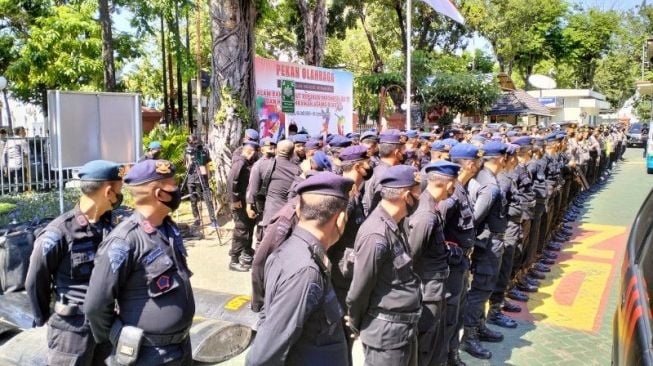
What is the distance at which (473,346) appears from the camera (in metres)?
4.68

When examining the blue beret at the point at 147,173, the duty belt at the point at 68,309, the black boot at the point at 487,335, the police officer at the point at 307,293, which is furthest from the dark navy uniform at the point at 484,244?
the duty belt at the point at 68,309

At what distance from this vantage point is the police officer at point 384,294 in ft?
9.70

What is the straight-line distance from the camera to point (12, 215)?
742 centimetres

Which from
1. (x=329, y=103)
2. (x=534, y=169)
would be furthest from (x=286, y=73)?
(x=534, y=169)

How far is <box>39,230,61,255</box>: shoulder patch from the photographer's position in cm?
307

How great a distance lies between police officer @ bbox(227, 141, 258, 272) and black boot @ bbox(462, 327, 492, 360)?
3.40m

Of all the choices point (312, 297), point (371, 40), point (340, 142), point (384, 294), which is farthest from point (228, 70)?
point (371, 40)

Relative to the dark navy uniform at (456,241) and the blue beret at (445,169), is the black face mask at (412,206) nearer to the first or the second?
the blue beret at (445,169)

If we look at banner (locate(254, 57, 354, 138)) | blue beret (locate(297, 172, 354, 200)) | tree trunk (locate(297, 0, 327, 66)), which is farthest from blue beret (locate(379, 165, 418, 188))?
tree trunk (locate(297, 0, 327, 66))

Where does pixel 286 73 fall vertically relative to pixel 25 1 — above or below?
below

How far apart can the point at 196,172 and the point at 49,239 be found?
6.01 m

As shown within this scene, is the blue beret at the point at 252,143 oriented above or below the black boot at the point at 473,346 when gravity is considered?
above

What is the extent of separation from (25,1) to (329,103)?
41.8 ft

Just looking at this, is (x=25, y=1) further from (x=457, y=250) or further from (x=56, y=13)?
(x=457, y=250)
